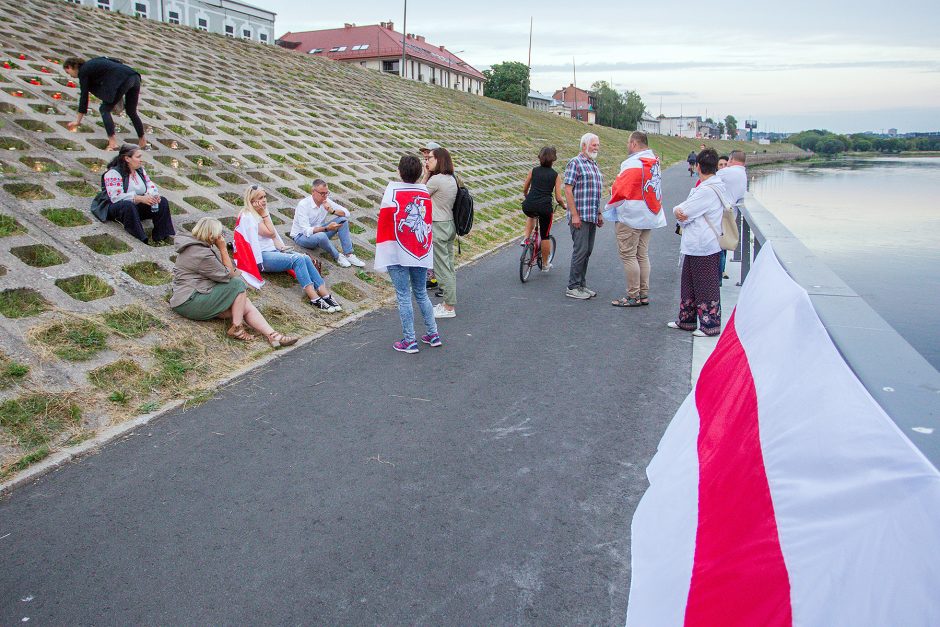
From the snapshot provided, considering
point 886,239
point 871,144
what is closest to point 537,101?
point 871,144

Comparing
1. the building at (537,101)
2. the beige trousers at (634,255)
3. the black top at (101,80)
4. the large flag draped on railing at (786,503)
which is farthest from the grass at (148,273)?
the building at (537,101)

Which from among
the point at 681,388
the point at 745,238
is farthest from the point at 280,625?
the point at 745,238

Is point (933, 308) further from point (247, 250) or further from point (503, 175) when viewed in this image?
point (503, 175)

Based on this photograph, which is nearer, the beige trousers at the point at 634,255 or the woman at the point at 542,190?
the beige trousers at the point at 634,255

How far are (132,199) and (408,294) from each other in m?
3.92

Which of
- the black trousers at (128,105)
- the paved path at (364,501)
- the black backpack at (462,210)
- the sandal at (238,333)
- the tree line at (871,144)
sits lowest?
the paved path at (364,501)

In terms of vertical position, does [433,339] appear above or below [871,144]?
below

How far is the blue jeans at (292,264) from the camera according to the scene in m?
8.04

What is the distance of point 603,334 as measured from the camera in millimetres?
7285

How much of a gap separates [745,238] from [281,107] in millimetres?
13341

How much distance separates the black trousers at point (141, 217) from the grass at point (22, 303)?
1.93 meters

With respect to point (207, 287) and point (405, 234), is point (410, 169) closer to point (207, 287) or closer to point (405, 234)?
point (405, 234)

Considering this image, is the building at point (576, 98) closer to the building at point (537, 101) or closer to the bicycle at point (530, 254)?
the building at point (537, 101)

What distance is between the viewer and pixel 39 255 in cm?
680
